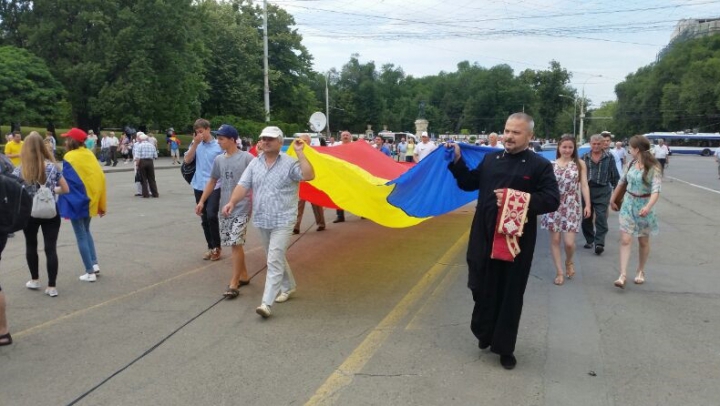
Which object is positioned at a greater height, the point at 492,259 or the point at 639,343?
the point at 492,259

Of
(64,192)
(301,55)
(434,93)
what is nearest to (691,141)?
(301,55)

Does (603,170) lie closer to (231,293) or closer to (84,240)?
(231,293)

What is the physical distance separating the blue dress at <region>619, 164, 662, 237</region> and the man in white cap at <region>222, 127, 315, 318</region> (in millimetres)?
3712

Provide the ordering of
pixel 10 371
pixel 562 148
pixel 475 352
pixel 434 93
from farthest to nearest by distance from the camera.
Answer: pixel 434 93 → pixel 562 148 → pixel 475 352 → pixel 10 371

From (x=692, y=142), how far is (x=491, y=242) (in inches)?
2770

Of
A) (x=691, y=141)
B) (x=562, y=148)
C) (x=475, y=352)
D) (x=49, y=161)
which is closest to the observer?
(x=475, y=352)

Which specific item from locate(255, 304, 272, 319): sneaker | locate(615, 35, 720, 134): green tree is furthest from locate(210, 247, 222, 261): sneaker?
locate(615, 35, 720, 134): green tree

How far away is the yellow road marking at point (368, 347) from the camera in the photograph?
3.63 meters

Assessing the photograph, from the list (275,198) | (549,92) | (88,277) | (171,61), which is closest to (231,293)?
(275,198)

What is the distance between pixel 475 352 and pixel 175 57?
34.0 meters

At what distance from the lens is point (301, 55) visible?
57.2 meters

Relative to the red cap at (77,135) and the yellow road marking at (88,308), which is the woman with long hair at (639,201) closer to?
the yellow road marking at (88,308)

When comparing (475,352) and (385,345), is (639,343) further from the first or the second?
(385,345)

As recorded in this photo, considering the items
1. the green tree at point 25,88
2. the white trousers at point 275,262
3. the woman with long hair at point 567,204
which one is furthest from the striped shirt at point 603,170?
the green tree at point 25,88
